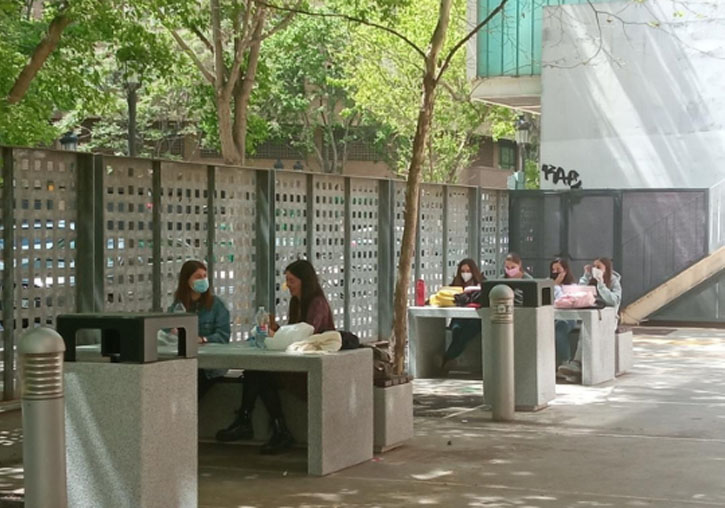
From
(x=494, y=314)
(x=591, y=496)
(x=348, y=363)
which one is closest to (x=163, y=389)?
(x=348, y=363)

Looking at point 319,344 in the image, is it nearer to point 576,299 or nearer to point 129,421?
point 129,421

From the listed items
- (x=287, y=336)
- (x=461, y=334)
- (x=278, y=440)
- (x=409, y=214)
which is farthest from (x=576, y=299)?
(x=287, y=336)

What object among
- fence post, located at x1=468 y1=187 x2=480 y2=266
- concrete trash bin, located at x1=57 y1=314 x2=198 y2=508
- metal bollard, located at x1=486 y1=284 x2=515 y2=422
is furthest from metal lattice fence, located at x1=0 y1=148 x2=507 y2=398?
concrete trash bin, located at x1=57 y1=314 x2=198 y2=508

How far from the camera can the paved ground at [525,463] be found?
891cm

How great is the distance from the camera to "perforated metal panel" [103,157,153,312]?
14.2 meters

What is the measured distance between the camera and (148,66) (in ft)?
80.9

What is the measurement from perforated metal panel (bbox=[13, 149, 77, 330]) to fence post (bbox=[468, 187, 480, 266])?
38.8 ft

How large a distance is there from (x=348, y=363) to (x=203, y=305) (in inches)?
99.8

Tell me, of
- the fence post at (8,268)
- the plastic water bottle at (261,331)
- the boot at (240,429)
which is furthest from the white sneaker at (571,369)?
the fence post at (8,268)

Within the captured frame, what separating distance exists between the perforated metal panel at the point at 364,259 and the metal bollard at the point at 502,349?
24.5 ft

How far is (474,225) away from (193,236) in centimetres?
971

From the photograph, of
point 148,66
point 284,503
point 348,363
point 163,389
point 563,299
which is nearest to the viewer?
point 163,389

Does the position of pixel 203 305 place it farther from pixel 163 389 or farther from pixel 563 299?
pixel 563 299

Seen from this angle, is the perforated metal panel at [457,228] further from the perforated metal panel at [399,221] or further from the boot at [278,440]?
the boot at [278,440]
